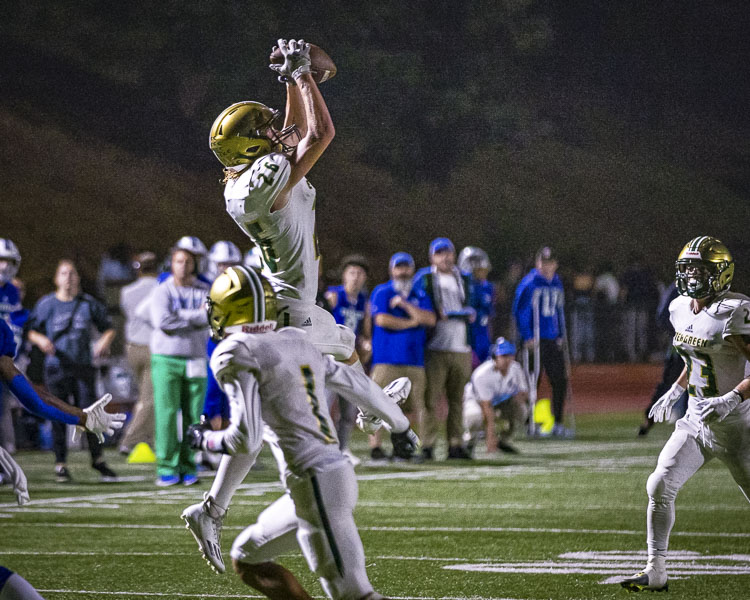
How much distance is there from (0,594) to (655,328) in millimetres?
17340

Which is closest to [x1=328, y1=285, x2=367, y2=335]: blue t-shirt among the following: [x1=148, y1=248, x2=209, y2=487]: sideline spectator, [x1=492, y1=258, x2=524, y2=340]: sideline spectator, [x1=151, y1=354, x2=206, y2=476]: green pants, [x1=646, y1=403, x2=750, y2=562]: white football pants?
[x1=148, y1=248, x2=209, y2=487]: sideline spectator

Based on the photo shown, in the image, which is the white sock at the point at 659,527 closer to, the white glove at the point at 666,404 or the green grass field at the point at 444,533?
the green grass field at the point at 444,533

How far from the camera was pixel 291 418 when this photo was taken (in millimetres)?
4016

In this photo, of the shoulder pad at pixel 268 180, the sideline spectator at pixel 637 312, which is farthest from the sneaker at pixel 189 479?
the sideline spectator at pixel 637 312

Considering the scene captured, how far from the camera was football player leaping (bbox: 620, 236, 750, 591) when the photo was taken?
547 cm

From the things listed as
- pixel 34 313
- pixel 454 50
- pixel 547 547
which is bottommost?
pixel 547 547

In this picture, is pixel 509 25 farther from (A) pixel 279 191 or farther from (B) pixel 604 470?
(A) pixel 279 191

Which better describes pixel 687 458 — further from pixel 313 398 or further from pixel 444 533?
pixel 313 398

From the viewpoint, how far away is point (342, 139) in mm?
16031

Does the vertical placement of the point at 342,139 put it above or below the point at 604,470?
above

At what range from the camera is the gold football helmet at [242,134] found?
5.06 meters

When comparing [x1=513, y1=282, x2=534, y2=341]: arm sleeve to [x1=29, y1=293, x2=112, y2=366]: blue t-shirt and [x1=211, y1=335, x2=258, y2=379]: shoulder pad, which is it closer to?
[x1=29, y1=293, x2=112, y2=366]: blue t-shirt

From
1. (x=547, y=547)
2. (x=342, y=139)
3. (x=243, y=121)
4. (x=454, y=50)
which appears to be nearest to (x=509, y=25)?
(x=454, y=50)

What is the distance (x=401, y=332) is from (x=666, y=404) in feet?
17.3
